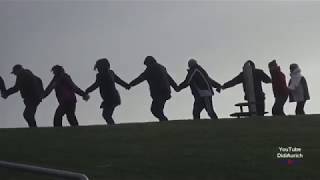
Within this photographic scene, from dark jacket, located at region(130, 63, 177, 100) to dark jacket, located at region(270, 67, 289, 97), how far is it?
238cm

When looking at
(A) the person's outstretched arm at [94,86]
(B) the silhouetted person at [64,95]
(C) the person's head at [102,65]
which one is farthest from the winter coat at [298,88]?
(B) the silhouetted person at [64,95]

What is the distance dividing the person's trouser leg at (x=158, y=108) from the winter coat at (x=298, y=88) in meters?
3.05

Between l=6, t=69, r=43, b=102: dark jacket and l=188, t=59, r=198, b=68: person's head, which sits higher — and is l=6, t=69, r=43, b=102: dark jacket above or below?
below

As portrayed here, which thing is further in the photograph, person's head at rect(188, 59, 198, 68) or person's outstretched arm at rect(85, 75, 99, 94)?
person's head at rect(188, 59, 198, 68)

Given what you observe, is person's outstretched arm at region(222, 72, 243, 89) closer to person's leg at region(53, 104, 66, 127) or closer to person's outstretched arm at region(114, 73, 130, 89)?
person's outstretched arm at region(114, 73, 130, 89)

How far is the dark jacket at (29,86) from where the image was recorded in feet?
52.4

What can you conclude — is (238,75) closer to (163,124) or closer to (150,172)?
(163,124)

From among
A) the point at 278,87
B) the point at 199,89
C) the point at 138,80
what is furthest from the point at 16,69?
the point at 278,87

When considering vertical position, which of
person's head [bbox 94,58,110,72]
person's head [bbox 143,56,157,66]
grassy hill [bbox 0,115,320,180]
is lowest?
grassy hill [bbox 0,115,320,180]

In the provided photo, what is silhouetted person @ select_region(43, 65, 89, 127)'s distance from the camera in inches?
630

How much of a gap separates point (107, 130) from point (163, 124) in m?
1.18

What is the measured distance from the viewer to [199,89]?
16.6m

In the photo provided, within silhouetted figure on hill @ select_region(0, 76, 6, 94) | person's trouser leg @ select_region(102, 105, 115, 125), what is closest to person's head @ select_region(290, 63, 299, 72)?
person's trouser leg @ select_region(102, 105, 115, 125)

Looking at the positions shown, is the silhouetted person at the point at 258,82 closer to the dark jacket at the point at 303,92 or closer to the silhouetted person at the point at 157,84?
the dark jacket at the point at 303,92
